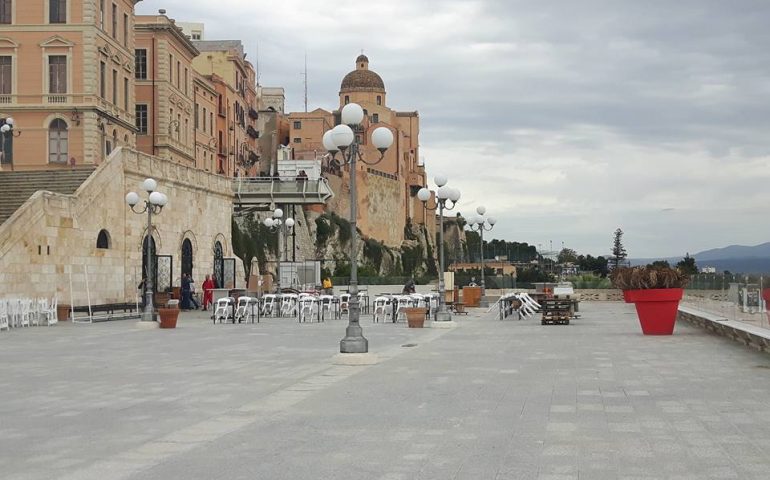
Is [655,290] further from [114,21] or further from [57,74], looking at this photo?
[114,21]

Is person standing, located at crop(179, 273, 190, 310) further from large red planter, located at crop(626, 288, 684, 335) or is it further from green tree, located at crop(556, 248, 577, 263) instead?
green tree, located at crop(556, 248, 577, 263)

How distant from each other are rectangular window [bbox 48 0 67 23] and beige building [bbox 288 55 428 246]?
162 feet

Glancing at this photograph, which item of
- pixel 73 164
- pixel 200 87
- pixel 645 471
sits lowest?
pixel 645 471

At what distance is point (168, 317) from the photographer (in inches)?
955

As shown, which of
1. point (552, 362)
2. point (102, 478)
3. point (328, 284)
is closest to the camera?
point (102, 478)

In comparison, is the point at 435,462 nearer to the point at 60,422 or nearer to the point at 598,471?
the point at 598,471

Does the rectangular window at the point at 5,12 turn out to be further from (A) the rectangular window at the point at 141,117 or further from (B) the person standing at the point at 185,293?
(B) the person standing at the point at 185,293

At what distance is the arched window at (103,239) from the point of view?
31.3m

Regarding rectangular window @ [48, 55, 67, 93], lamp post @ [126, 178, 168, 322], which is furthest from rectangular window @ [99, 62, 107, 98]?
lamp post @ [126, 178, 168, 322]

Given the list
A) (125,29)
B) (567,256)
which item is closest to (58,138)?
(125,29)

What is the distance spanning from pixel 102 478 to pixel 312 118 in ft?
313

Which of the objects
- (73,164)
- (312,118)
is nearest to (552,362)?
(73,164)

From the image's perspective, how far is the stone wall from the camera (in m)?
26.7

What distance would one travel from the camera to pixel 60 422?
8.60 m
